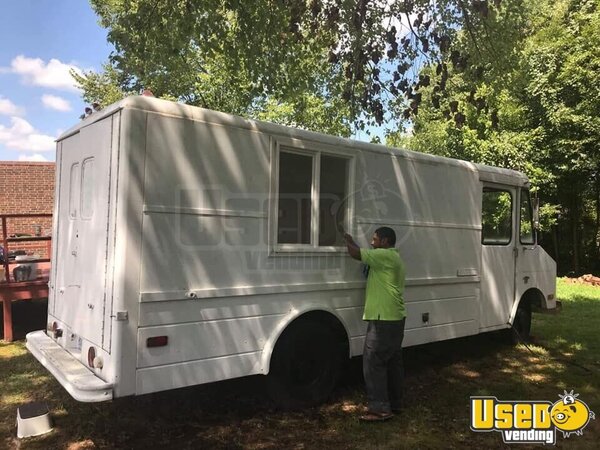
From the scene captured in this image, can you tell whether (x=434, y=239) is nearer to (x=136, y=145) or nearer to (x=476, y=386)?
(x=476, y=386)

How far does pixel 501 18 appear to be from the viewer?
24.7 feet

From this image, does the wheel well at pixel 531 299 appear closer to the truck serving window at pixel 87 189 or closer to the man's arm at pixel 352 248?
the man's arm at pixel 352 248

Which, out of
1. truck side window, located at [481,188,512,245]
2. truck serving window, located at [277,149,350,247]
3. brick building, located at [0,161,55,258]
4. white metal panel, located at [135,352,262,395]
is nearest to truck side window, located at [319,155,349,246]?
truck serving window, located at [277,149,350,247]

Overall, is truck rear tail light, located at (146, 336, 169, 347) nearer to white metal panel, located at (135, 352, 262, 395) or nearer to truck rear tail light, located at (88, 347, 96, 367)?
white metal panel, located at (135, 352, 262, 395)

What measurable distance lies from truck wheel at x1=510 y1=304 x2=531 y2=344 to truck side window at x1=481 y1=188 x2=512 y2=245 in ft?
4.05

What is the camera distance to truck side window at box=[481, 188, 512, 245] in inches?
267

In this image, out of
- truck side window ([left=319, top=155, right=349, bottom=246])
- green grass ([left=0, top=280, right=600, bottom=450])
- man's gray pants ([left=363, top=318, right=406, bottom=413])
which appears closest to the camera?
green grass ([left=0, top=280, right=600, bottom=450])

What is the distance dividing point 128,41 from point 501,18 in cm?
536

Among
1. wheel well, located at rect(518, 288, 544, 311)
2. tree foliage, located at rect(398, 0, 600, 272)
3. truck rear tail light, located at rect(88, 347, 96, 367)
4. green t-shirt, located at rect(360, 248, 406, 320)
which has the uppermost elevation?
tree foliage, located at rect(398, 0, 600, 272)

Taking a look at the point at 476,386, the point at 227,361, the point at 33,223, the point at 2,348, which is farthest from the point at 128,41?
the point at 33,223

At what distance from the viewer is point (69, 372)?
4.00 m

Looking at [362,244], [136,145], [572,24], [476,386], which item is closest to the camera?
[136,145]

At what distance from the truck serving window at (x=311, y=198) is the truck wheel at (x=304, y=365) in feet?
2.70

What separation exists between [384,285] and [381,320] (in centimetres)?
32
